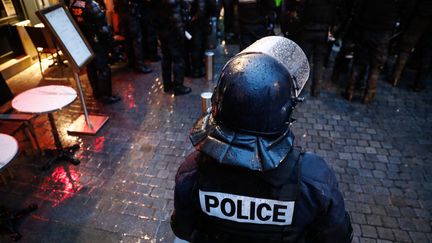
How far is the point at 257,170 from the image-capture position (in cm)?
151

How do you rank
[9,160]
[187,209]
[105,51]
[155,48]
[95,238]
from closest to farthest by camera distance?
[187,209] → [9,160] → [95,238] → [105,51] → [155,48]

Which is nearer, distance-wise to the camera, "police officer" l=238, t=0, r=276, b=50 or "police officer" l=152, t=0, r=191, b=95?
"police officer" l=152, t=0, r=191, b=95

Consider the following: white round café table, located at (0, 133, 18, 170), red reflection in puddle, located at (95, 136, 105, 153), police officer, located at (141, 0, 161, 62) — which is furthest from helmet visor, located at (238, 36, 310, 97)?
police officer, located at (141, 0, 161, 62)

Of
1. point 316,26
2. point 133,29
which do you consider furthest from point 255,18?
point 133,29

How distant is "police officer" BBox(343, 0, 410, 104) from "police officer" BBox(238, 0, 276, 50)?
1.73 metres

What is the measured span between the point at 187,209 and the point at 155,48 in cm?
696

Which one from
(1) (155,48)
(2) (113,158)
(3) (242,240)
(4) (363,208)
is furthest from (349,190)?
(1) (155,48)

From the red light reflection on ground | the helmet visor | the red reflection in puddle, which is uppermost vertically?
the helmet visor

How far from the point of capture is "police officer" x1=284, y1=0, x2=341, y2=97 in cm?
555

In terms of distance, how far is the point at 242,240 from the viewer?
1903mm

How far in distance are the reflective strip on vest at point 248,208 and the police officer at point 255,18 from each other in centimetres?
530

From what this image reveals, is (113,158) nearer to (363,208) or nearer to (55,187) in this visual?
(55,187)

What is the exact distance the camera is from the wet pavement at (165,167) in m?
3.67

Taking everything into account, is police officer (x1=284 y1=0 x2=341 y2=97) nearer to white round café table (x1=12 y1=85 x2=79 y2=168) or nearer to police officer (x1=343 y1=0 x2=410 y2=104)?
police officer (x1=343 y1=0 x2=410 y2=104)
